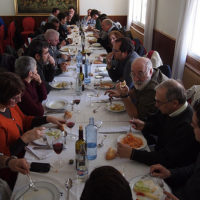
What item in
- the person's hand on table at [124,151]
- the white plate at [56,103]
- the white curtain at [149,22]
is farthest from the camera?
the white curtain at [149,22]

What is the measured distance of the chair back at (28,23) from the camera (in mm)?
8406

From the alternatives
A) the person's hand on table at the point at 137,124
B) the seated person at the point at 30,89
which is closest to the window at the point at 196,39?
the person's hand on table at the point at 137,124

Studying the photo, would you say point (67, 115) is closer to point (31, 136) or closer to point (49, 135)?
point (49, 135)

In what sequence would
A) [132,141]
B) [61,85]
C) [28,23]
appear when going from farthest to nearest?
[28,23] → [61,85] → [132,141]

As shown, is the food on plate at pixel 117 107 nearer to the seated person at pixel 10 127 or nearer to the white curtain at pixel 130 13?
the seated person at pixel 10 127

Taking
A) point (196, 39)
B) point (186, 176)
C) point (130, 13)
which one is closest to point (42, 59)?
point (186, 176)

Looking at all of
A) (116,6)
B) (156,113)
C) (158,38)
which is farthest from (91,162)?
(116,6)

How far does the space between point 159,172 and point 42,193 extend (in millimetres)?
733

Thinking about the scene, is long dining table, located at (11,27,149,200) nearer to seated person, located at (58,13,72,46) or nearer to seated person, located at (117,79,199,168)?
seated person, located at (117,79,199,168)

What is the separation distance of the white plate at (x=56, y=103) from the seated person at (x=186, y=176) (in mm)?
1193

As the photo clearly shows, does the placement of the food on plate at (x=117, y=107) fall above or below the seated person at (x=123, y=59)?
below

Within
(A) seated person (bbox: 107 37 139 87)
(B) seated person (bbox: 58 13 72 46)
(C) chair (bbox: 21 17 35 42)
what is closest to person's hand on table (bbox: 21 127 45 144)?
(A) seated person (bbox: 107 37 139 87)

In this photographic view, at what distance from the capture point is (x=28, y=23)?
8422 mm

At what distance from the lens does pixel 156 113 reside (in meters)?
2.21
